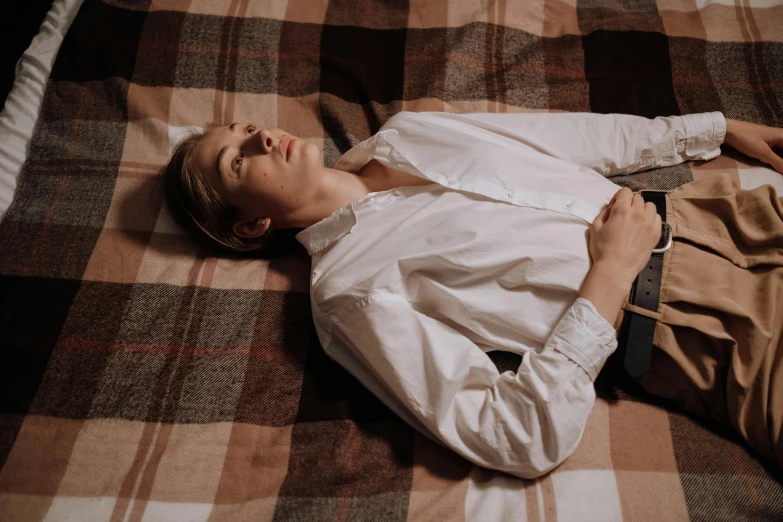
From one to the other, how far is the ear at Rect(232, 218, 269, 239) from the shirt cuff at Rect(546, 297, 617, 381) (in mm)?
637

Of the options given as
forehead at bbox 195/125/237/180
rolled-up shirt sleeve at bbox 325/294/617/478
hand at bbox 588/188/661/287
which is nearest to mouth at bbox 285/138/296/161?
forehead at bbox 195/125/237/180

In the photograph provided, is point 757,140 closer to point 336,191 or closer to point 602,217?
point 602,217

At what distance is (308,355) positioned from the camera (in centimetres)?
106

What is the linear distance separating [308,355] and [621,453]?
60cm

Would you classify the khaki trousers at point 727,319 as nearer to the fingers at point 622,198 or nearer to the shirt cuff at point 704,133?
the fingers at point 622,198

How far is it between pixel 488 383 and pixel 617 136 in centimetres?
67

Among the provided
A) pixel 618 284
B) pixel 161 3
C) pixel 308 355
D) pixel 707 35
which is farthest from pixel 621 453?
pixel 161 3

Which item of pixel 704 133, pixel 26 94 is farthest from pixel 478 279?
pixel 26 94

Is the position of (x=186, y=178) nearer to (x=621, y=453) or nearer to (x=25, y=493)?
(x=25, y=493)

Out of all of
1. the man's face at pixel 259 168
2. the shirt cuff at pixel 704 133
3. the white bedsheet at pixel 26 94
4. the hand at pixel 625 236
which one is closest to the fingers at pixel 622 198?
the hand at pixel 625 236

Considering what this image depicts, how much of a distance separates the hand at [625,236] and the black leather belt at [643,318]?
2cm

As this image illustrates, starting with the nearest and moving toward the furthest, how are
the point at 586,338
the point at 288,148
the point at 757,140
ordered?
the point at 586,338 → the point at 288,148 → the point at 757,140

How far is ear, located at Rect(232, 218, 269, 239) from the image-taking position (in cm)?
116

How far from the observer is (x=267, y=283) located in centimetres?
115
